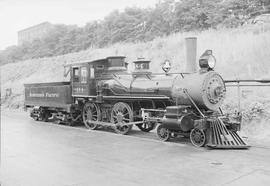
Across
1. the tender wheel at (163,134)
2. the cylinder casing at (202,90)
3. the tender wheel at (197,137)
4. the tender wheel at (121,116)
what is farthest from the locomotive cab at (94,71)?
Result: the tender wheel at (197,137)

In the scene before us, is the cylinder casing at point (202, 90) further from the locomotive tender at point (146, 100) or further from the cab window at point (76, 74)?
the cab window at point (76, 74)

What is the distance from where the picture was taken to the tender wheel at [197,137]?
25.9 feet

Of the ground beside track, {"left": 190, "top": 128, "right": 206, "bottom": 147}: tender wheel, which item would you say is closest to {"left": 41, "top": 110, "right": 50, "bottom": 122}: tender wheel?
the ground beside track

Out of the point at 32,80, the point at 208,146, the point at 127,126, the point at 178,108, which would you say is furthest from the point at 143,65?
the point at 32,80

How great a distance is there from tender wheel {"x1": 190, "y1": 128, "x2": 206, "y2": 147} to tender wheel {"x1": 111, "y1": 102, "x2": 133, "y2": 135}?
2327 mm

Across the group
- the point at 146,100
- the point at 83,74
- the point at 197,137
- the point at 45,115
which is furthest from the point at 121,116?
the point at 45,115

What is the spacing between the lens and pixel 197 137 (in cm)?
805

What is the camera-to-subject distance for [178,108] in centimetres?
816

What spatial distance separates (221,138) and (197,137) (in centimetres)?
56

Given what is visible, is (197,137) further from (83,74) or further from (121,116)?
(83,74)

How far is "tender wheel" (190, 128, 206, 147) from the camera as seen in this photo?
311 inches

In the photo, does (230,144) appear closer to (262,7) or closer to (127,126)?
(127,126)

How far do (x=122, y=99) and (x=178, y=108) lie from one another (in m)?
2.55

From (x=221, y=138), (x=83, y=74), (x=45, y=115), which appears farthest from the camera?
(x=45, y=115)
